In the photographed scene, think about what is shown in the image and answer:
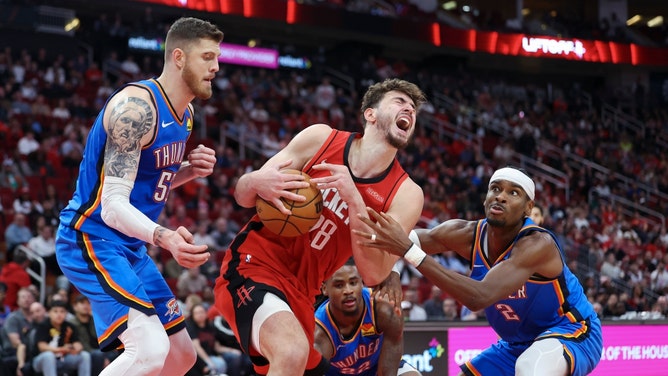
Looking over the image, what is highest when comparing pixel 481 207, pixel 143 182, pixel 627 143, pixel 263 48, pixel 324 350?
pixel 263 48

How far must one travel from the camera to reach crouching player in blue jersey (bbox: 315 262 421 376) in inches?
238

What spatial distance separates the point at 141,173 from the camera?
15.6 feet

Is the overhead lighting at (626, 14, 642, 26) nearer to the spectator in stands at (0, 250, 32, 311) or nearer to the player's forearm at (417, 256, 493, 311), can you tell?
the spectator in stands at (0, 250, 32, 311)

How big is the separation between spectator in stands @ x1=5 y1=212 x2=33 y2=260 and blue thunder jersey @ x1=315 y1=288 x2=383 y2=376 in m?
6.93

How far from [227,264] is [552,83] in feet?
96.2

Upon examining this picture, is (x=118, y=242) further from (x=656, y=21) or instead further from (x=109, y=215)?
(x=656, y=21)

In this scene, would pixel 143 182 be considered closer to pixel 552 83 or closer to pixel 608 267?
pixel 608 267

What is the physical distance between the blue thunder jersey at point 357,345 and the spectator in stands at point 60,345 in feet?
11.8

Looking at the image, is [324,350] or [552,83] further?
[552,83]

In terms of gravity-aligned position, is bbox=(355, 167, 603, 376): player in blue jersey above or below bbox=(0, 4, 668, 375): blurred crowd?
below

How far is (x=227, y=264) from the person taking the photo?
486cm

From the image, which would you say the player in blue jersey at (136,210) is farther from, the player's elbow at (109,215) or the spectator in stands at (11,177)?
the spectator in stands at (11,177)

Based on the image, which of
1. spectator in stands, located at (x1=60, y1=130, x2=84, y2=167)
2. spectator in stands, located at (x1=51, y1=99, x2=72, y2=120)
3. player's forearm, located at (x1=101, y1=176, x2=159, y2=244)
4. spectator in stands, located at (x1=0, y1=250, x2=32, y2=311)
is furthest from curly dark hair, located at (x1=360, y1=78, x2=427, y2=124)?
spectator in stands, located at (x1=51, y1=99, x2=72, y2=120)

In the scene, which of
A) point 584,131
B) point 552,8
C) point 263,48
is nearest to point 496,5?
point 552,8
